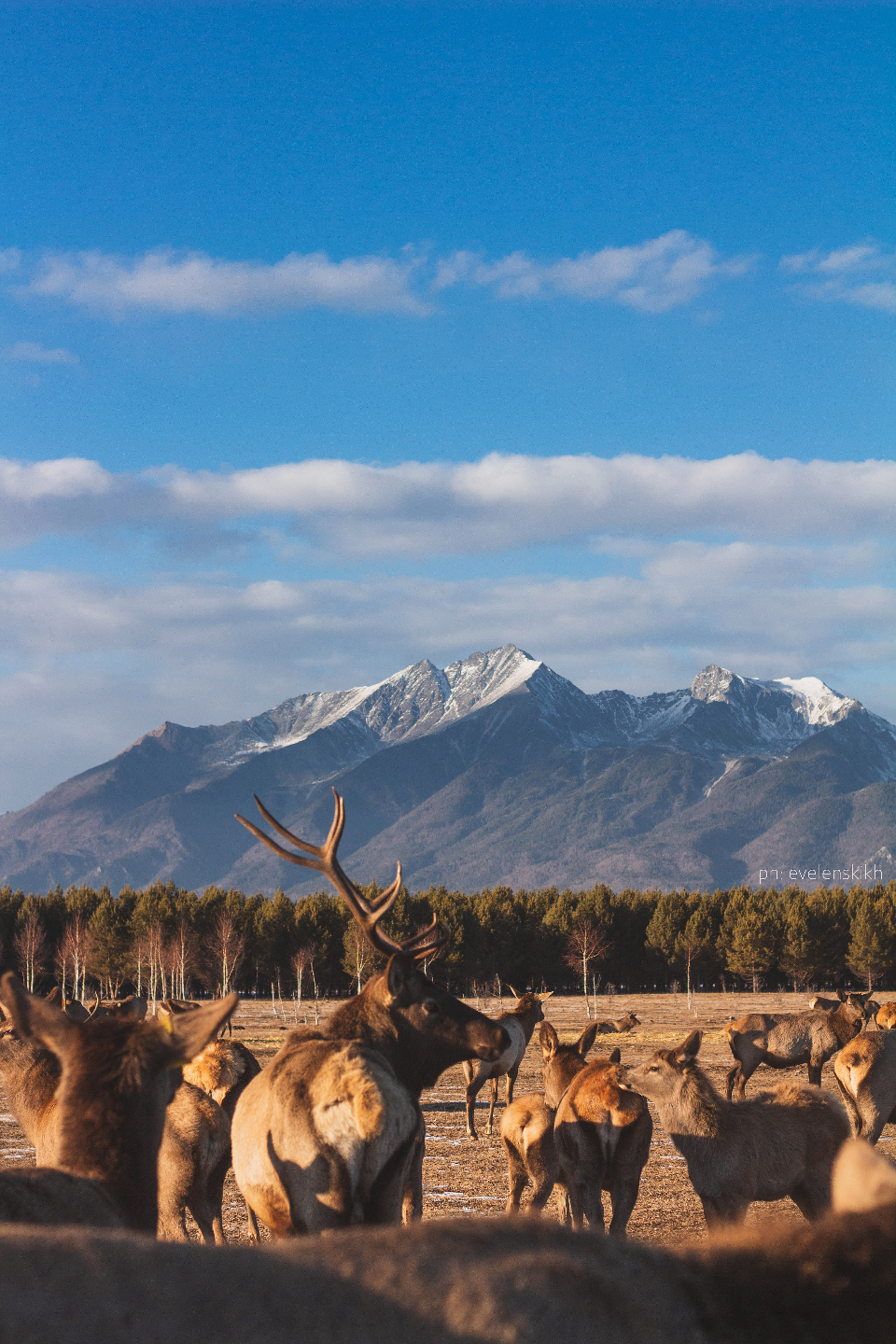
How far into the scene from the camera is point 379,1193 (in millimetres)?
5895

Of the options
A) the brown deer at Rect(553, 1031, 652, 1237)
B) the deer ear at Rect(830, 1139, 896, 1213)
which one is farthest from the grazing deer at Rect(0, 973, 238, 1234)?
the brown deer at Rect(553, 1031, 652, 1237)

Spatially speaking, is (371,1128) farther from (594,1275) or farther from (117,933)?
(117,933)

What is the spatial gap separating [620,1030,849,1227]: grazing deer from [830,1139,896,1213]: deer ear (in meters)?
7.31

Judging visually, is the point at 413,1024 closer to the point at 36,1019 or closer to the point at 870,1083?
the point at 36,1019

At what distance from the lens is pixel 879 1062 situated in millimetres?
14352

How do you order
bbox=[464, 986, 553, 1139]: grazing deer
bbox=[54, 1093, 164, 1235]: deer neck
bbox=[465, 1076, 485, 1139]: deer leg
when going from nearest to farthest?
bbox=[54, 1093, 164, 1235]: deer neck < bbox=[464, 986, 553, 1139]: grazing deer < bbox=[465, 1076, 485, 1139]: deer leg

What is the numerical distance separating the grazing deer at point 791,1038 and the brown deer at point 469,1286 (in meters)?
20.2

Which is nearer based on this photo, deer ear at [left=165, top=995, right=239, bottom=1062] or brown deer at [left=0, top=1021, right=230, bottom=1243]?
deer ear at [left=165, top=995, right=239, bottom=1062]

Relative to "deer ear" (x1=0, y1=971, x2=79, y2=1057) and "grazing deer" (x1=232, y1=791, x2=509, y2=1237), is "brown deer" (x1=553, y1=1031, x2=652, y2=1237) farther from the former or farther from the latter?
"deer ear" (x1=0, y1=971, x2=79, y2=1057)

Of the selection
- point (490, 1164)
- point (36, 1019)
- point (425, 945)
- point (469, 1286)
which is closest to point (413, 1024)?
point (425, 945)

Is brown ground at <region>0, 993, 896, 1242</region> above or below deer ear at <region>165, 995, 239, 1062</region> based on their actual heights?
below

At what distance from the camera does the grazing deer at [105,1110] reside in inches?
175

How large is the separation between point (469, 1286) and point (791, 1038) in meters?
21.2

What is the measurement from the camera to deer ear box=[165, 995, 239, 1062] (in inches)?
188
